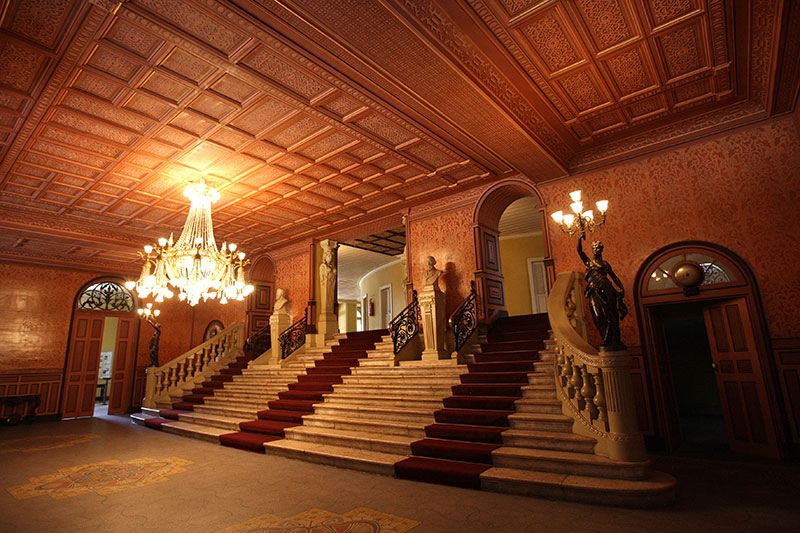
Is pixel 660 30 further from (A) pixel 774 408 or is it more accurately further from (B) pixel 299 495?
(B) pixel 299 495

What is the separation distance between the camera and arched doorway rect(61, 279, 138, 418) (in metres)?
11.0

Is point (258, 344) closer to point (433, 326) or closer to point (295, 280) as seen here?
point (295, 280)

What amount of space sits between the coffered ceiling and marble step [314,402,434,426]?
407cm

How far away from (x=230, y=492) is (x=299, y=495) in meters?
0.71

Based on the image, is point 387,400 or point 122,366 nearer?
point 387,400

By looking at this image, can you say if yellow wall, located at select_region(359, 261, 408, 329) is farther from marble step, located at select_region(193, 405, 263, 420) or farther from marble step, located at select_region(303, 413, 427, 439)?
marble step, located at select_region(303, 413, 427, 439)

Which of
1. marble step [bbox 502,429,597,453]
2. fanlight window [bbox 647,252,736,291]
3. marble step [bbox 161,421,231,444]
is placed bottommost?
marble step [bbox 161,421,231,444]

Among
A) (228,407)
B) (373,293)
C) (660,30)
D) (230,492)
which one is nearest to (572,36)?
(660,30)

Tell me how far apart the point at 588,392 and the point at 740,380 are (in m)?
2.97

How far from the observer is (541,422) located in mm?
4559

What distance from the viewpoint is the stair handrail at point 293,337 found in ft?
32.9

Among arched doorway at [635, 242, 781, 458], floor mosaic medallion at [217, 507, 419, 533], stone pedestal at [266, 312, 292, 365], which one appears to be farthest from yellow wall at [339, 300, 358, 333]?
floor mosaic medallion at [217, 507, 419, 533]

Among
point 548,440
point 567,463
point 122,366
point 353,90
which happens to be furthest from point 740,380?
point 122,366

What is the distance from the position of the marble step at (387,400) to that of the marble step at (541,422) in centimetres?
120
